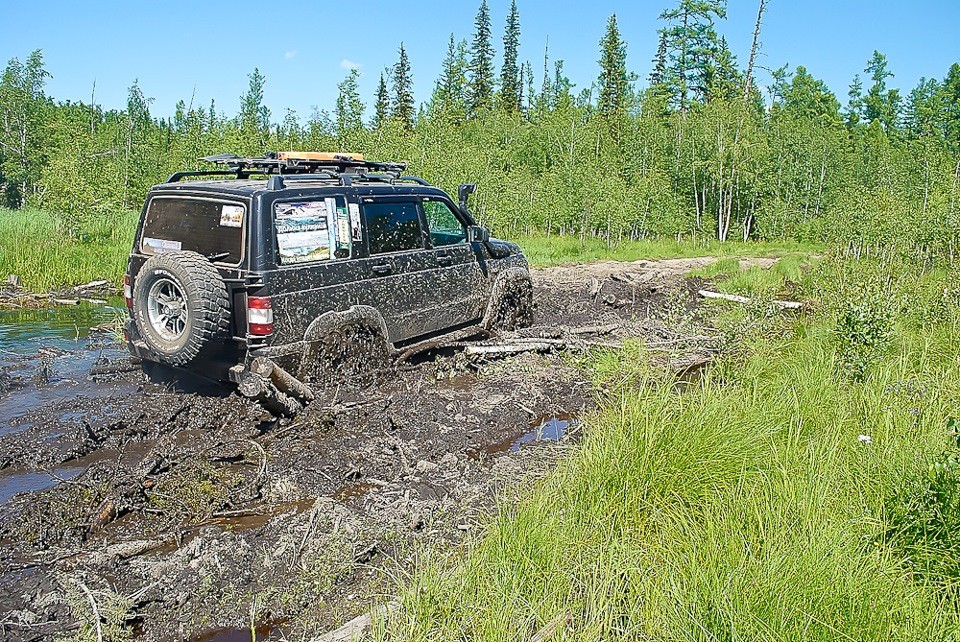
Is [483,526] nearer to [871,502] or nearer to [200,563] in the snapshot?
[200,563]

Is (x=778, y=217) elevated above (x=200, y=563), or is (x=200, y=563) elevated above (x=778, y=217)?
(x=778, y=217)

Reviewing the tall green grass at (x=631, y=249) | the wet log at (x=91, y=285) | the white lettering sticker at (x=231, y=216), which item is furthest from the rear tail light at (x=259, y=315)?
the tall green grass at (x=631, y=249)

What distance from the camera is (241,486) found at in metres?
5.16

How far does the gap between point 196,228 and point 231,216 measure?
0.45 m

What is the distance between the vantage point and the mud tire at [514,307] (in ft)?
30.0

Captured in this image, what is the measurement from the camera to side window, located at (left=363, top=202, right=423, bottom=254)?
734 centimetres

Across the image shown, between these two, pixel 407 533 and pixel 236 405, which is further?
pixel 236 405

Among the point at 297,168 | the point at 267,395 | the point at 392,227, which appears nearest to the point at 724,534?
the point at 267,395

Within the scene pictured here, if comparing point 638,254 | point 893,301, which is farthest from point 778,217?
point 893,301

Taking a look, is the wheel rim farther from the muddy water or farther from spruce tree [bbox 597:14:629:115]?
spruce tree [bbox 597:14:629:115]

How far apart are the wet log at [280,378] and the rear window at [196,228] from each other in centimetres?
89

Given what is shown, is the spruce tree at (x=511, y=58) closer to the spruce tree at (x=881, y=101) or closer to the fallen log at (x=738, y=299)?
the spruce tree at (x=881, y=101)

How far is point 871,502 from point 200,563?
375 centimetres

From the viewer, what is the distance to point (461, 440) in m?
6.21
